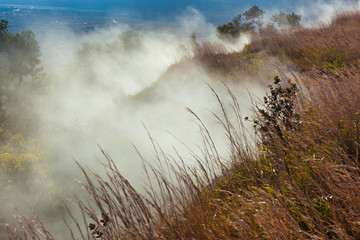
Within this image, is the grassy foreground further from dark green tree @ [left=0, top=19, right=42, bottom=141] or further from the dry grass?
dark green tree @ [left=0, top=19, right=42, bottom=141]

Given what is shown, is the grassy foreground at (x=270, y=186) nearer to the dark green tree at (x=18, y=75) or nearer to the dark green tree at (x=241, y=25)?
the dark green tree at (x=241, y=25)

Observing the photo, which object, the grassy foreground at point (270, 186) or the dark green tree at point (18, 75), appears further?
the dark green tree at point (18, 75)

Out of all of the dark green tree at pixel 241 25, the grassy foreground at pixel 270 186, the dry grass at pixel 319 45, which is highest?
the dark green tree at pixel 241 25

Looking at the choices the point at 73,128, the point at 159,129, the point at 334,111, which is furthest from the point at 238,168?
the point at 73,128

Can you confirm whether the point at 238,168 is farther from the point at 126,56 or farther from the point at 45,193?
the point at 126,56

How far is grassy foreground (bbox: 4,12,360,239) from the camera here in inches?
48.9

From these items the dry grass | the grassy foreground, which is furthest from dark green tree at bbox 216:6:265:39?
the grassy foreground

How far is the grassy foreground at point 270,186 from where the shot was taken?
4.08 ft

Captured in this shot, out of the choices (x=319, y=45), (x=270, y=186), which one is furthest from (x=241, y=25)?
(x=270, y=186)

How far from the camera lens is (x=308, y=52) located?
707 cm

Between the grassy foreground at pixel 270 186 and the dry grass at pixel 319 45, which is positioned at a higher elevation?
the dry grass at pixel 319 45

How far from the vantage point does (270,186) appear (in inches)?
70.9

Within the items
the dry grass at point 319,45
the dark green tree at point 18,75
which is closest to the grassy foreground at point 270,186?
the dry grass at point 319,45

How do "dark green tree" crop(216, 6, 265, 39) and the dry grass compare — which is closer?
the dry grass
